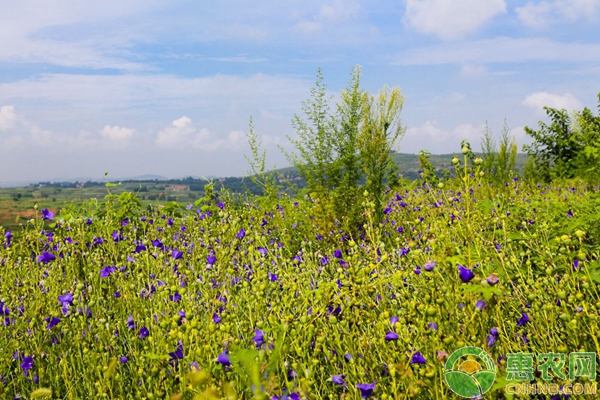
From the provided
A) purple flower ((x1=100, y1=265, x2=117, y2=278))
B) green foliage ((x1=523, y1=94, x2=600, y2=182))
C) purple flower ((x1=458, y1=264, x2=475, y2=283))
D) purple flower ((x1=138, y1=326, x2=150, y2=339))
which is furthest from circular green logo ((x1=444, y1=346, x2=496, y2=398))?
green foliage ((x1=523, y1=94, x2=600, y2=182))

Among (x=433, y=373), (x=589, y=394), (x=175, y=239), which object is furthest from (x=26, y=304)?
(x=589, y=394)

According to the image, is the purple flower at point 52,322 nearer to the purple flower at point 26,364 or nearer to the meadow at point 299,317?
the meadow at point 299,317

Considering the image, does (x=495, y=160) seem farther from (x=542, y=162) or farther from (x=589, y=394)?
(x=589, y=394)

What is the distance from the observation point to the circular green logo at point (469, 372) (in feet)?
5.30

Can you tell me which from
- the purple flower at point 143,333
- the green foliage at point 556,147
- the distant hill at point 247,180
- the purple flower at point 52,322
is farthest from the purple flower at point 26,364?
the green foliage at point 556,147

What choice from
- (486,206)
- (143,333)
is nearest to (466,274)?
(486,206)

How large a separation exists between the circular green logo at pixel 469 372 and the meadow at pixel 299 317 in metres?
0.05

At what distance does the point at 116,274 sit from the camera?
3.48 metres

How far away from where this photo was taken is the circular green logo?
1.62 metres

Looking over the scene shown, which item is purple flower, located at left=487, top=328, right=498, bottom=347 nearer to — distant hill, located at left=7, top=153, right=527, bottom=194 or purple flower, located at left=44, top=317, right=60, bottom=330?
distant hill, located at left=7, top=153, right=527, bottom=194

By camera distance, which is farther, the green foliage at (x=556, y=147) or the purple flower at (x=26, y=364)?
the green foliage at (x=556, y=147)

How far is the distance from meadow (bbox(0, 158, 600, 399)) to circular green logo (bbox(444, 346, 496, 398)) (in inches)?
1.8

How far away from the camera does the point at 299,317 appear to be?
208cm

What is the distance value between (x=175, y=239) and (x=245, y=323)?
8.91 ft
